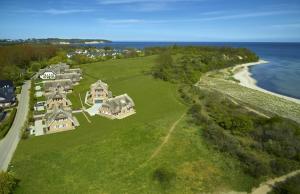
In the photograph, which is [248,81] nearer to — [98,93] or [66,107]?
[98,93]

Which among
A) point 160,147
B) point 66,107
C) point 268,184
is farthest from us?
point 66,107

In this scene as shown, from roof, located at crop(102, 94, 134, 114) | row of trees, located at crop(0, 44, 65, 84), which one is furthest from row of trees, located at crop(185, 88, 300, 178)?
row of trees, located at crop(0, 44, 65, 84)

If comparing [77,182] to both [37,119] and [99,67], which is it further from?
[99,67]

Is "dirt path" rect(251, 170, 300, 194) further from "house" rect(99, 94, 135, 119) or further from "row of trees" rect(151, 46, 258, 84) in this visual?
"row of trees" rect(151, 46, 258, 84)

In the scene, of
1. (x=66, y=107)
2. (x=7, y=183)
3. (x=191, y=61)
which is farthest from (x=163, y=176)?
(x=191, y=61)

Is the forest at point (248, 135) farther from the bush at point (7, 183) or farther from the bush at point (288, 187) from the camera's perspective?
the bush at point (7, 183)

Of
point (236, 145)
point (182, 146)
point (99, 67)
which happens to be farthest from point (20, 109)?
point (99, 67)

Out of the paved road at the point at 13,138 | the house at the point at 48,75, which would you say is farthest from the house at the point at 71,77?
the paved road at the point at 13,138
